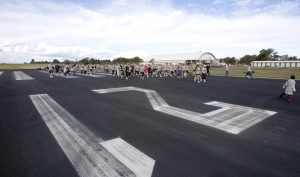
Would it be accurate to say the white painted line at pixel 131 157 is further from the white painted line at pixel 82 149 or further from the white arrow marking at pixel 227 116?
the white arrow marking at pixel 227 116

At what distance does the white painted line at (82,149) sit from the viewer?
9.76ft

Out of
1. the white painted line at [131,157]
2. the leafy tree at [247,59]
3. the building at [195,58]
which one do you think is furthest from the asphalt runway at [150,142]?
the leafy tree at [247,59]

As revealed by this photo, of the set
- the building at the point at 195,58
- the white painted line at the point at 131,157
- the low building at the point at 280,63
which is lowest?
the white painted line at the point at 131,157

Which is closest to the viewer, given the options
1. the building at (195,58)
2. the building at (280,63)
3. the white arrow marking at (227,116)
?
the white arrow marking at (227,116)

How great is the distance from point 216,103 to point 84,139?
5787 mm

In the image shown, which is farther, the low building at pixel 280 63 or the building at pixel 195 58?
the low building at pixel 280 63

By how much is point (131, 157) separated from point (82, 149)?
43.0 inches

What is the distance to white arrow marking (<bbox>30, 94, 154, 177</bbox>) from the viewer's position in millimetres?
2969

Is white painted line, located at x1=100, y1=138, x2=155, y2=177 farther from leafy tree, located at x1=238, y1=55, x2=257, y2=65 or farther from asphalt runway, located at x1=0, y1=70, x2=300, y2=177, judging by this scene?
leafy tree, located at x1=238, y1=55, x2=257, y2=65

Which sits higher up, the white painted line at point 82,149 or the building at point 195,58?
the building at point 195,58

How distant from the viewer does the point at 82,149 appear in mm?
3676

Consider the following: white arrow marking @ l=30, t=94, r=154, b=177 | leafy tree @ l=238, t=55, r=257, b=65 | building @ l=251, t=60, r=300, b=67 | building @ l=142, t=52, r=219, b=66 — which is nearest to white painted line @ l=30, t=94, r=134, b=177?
white arrow marking @ l=30, t=94, r=154, b=177

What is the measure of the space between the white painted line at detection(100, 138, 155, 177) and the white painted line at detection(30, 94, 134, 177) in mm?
103

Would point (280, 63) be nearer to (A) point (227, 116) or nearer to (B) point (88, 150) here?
(A) point (227, 116)
